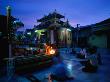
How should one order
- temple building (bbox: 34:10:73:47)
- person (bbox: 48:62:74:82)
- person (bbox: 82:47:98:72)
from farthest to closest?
1. temple building (bbox: 34:10:73:47)
2. person (bbox: 82:47:98:72)
3. person (bbox: 48:62:74:82)

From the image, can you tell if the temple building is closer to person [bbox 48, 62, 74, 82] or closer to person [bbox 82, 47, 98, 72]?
person [bbox 82, 47, 98, 72]

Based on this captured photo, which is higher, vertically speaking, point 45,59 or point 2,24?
point 2,24

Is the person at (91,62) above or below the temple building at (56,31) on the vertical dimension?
below

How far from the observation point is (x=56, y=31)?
1955 inches

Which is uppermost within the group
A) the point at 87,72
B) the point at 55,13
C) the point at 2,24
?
the point at 55,13

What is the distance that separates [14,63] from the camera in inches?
624

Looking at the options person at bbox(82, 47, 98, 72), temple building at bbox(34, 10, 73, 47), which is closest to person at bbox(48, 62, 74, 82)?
person at bbox(82, 47, 98, 72)

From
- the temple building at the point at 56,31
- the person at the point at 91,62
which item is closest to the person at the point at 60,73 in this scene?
the person at the point at 91,62

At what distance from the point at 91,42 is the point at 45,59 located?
27.8 metres

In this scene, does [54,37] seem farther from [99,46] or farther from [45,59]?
[45,59]

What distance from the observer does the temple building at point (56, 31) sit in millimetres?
49553

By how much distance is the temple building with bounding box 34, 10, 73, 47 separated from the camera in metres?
49.6

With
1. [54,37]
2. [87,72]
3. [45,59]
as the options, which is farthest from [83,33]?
[87,72]

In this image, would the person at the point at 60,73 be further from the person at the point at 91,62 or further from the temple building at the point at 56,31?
the temple building at the point at 56,31
